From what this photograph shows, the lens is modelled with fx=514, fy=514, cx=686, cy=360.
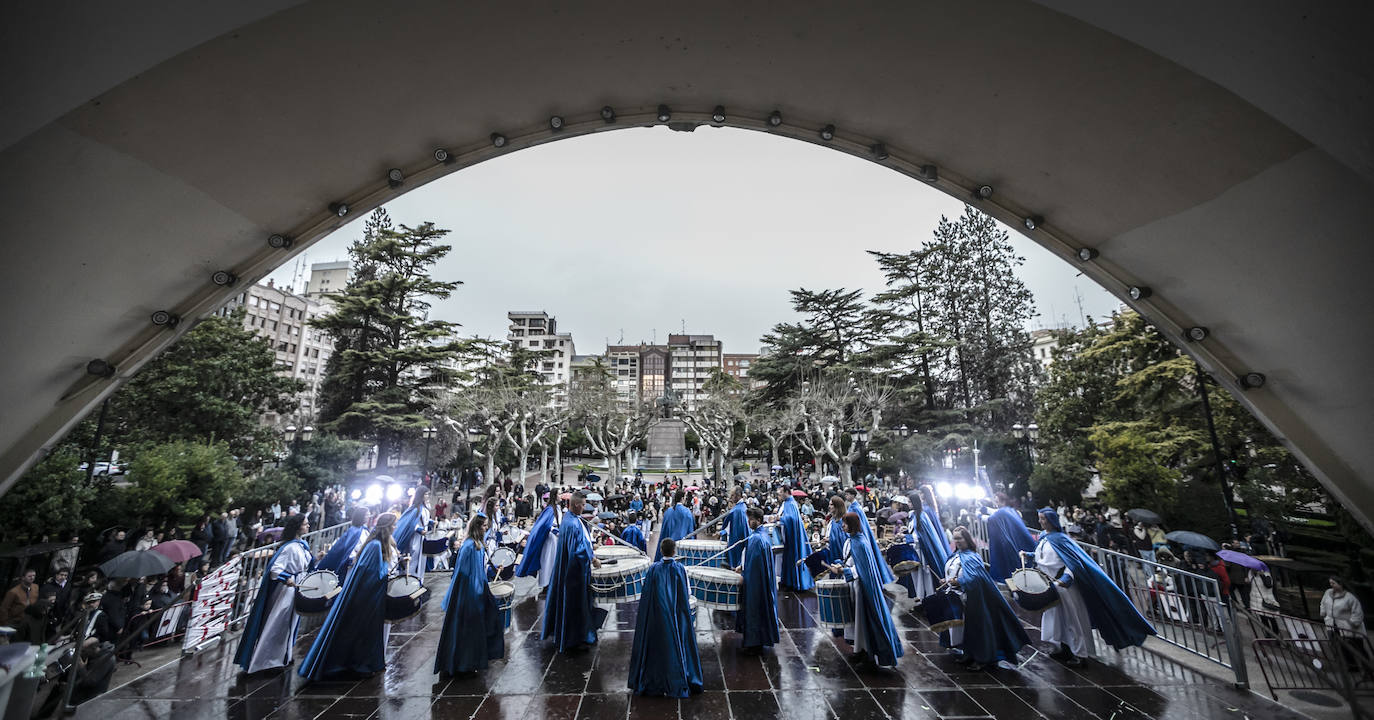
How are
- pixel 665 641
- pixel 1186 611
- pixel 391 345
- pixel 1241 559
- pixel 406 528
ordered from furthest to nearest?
1. pixel 391 345
2. pixel 1241 559
3. pixel 406 528
4. pixel 1186 611
5. pixel 665 641

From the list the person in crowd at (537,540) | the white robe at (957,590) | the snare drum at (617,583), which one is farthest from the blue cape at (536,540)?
the white robe at (957,590)

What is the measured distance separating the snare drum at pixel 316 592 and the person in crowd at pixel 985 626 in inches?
263

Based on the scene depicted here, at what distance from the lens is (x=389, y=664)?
18.6 ft

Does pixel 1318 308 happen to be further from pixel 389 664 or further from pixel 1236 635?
pixel 389 664

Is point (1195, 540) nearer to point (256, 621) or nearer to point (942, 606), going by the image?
point (942, 606)

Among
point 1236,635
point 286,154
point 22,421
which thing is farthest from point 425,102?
point 1236,635

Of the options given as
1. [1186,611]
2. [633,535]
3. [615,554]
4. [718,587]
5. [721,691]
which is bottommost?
[721,691]

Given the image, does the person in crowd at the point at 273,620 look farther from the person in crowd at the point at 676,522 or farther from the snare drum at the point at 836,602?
the snare drum at the point at 836,602

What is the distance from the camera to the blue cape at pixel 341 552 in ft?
19.4

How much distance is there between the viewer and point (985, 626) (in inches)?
220

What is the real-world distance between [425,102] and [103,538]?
1474cm

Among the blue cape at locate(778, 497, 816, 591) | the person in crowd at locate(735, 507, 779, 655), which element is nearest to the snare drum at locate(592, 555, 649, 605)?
the person in crowd at locate(735, 507, 779, 655)

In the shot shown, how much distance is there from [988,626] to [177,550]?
10960mm

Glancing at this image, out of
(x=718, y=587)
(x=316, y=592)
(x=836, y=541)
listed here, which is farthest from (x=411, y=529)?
(x=836, y=541)
